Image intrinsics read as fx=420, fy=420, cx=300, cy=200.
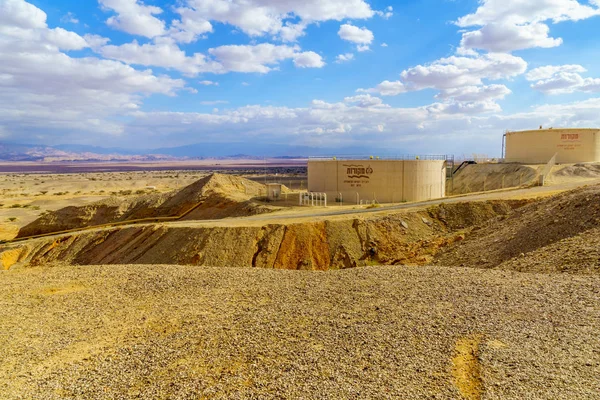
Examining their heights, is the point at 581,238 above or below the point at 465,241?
above

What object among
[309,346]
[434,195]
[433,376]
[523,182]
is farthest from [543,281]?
[523,182]

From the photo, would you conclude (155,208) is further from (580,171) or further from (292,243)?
(580,171)

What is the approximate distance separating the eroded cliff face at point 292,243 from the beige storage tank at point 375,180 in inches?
395

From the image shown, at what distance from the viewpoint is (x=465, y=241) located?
840 inches

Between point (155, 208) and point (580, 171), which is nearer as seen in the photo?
point (155, 208)

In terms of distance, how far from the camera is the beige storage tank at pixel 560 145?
49344mm

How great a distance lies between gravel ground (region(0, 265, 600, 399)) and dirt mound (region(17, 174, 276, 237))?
25203 millimetres

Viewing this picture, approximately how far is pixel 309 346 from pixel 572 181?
40.2 m

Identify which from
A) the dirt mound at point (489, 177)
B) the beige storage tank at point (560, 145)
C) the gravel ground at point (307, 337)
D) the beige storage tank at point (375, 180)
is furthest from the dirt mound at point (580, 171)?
the gravel ground at point (307, 337)

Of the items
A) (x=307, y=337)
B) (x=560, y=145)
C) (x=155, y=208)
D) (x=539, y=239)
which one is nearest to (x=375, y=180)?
(x=155, y=208)

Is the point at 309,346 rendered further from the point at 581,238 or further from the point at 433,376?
the point at 581,238

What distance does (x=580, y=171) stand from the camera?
4312 centimetres

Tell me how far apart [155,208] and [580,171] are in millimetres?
43423

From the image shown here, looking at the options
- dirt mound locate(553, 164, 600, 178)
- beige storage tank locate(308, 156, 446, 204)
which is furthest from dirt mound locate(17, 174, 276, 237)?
dirt mound locate(553, 164, 600, 178)
